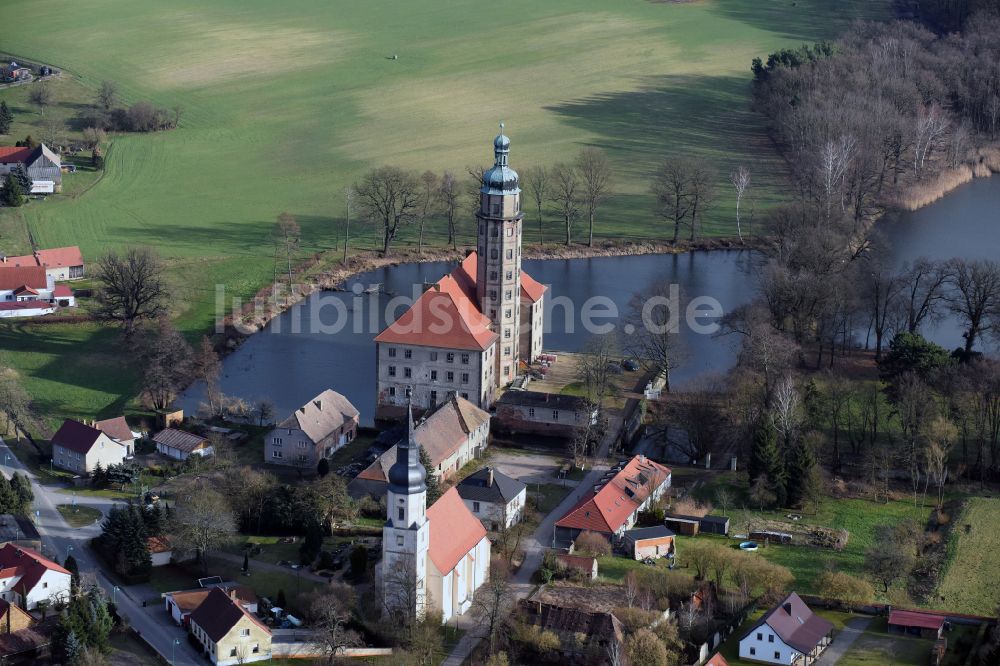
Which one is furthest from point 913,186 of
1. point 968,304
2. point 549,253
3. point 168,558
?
point 168,558

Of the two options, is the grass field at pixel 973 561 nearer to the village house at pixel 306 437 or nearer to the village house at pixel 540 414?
the village house at pixel 540 414

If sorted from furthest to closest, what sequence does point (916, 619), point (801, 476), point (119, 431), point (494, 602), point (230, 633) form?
point (119, 431) → point (801, 476) → point (494, 602) → point (916, 619) → point (230, 633)

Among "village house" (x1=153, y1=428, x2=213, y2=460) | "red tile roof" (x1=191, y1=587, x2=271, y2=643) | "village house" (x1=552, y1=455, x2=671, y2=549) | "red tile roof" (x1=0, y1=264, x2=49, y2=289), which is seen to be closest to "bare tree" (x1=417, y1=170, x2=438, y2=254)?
"red tile roof" (x1=0, y1=264, x2=49, y2=289)

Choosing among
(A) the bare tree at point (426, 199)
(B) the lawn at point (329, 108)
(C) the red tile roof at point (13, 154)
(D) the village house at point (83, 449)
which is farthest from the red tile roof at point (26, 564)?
(C) the red tile roof at point (13, 154)

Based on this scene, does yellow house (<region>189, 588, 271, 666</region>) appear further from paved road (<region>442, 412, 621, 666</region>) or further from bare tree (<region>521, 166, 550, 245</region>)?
bare tree (<region>521, 166, 550, 245</region>)

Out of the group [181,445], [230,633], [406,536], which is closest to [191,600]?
[230,633]

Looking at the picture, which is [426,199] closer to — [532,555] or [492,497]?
[492,497]
